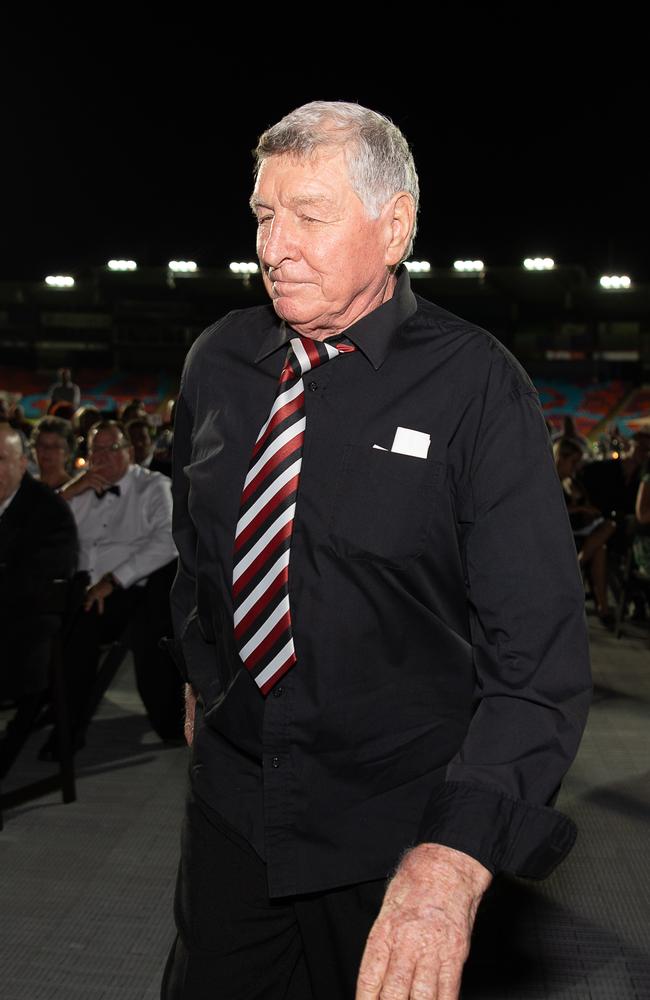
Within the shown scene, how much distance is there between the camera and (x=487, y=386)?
4.80ft

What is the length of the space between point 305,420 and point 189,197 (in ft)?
134

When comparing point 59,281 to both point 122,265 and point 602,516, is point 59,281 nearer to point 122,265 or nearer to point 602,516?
point 122,265

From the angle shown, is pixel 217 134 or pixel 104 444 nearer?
pixel 104 444

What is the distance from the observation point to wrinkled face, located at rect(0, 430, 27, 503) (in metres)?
5.05

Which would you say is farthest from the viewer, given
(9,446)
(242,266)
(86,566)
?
(242,266)

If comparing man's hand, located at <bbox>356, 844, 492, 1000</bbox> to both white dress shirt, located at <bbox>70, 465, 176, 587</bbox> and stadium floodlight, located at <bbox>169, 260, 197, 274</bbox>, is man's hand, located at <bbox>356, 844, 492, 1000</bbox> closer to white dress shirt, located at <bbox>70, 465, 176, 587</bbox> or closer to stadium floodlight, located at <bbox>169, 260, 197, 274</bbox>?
white dress shirt, located at <bbox>70, 465, 176, 587</bbox>

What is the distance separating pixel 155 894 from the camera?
385 centimetres

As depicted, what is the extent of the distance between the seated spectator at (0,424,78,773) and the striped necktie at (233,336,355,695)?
323cm

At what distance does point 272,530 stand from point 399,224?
1.47ft

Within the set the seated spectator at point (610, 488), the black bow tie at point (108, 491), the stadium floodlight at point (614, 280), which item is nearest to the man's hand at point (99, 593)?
the black bow tie at point (108, 491)

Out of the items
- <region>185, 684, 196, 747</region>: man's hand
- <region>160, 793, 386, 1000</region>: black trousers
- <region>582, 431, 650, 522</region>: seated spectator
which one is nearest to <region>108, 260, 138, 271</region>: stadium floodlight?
<region>582, 431, 650, 522</region>: seated spectator

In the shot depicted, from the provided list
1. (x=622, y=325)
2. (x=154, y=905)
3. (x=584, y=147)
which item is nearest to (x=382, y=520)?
(x=154, y=905)

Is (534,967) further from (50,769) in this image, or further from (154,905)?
(50,769)

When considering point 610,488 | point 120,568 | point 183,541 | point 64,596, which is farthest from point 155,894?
point 610,488
